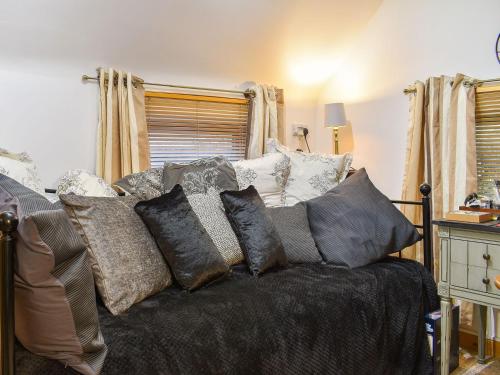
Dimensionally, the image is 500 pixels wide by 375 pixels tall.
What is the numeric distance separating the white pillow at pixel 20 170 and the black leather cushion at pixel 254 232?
82cm

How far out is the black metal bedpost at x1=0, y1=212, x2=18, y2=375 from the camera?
898 millimetres

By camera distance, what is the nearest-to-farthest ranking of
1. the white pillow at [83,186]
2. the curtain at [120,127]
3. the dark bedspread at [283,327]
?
the dark bedspread at [283,327] → the white pillow at [83,186] → the curtain at [120,127]

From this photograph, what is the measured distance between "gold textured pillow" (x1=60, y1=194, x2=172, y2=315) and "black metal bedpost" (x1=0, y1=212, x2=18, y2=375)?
1.33 ft

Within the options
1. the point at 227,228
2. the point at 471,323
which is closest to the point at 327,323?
the point at 227,228

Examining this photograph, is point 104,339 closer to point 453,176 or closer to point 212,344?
point 212,344

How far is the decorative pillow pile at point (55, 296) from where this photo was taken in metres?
0.94

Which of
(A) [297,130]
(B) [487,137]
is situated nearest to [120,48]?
(A) [297,130]

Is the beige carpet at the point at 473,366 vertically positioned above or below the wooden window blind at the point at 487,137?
below

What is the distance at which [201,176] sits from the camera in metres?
2.08

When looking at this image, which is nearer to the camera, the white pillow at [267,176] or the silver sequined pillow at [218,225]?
the silver sequined pillow at [218,225]

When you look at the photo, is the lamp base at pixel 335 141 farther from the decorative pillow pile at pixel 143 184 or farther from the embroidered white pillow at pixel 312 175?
the decorative pillow pile at pixel 143 184

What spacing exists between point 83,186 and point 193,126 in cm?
114

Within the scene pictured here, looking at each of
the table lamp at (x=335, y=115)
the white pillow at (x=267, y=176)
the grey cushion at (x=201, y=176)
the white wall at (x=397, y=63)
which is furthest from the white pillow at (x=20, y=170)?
the white wall at (x=397, y=63)

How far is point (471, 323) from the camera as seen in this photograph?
8.13 ft
